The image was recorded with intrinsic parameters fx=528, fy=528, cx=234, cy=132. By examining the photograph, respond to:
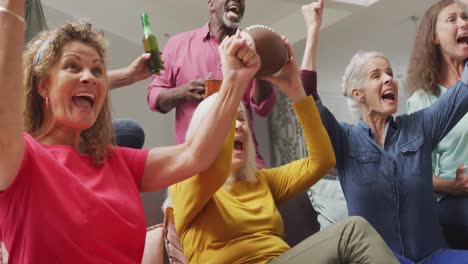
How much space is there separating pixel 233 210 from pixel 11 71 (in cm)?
83

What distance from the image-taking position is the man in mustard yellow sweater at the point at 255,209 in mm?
1260

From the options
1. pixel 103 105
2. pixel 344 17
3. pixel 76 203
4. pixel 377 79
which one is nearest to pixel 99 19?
pixel 344 17

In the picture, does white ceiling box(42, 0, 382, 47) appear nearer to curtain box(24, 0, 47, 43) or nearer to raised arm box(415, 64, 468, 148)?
curtain box(24, 0, 47, 43)

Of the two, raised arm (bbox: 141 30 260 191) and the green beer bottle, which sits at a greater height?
the green beer bottle

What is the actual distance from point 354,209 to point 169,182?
2.38 ft

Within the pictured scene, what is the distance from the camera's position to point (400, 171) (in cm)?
164

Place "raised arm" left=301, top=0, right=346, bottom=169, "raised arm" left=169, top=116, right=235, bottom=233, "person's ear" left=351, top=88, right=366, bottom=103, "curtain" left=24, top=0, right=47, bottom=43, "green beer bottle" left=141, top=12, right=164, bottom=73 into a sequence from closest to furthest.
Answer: "raised arm" left=169, top=116, right=235, bottom=233 < "green beer bottle" left=141, top=12, right=164, bottom=73 < "raised arm" left=301, top=0, right=346, bottom=169 < "person's ear" left=351, top=88, right=366, bottom=103 < "curtain" left=24, top=0, right=47, bottom=43

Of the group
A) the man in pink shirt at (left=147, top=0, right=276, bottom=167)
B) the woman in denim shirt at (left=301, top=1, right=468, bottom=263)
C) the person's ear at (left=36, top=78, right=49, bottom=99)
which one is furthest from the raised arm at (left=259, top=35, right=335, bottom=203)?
the person's ear at (left=36, top=78, right=49, bottom=99)

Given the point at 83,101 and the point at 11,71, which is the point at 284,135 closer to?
the point at 83,101

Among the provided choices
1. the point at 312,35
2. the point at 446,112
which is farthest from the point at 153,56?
the point at 446,112

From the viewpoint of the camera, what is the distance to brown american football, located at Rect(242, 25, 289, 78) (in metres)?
1.32

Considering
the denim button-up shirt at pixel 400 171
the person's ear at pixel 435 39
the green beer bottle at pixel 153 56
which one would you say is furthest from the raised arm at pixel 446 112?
the green beer bottle at pixel 153 56

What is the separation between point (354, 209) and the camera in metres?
1.66

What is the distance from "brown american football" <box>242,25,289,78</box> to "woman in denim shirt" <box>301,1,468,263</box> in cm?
34
